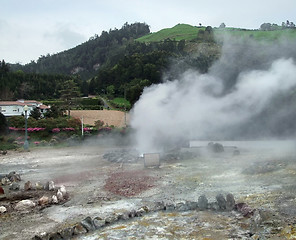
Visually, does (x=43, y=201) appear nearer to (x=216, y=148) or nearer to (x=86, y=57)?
(x=216, y=148)

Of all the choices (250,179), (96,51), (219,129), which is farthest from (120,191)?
(96,51)

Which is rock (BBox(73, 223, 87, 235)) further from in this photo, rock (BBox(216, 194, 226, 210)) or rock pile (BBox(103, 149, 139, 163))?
rock pile (BBox(103, 149, 139, 163))

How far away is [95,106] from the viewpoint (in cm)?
6088

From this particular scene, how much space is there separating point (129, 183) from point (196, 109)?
31.9ft

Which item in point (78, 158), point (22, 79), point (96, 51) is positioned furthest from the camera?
point (96, 51)

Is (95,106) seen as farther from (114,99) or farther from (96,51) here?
(96,51)

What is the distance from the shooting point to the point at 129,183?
48.5ft

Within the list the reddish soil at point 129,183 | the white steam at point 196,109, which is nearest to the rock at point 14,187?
the reddish soil at point 129,183

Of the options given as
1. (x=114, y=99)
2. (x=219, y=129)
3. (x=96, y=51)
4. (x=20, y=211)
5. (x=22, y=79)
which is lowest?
(x=20, y=211)

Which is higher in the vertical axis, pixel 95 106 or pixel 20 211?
pixel 95 106

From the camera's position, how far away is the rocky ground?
29.5 feet

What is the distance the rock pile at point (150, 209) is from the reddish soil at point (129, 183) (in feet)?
7.11

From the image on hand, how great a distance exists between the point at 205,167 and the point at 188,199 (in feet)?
19.1

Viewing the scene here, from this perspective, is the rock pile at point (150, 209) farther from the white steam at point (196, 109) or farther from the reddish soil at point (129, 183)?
the white steam at point (196, 109)
